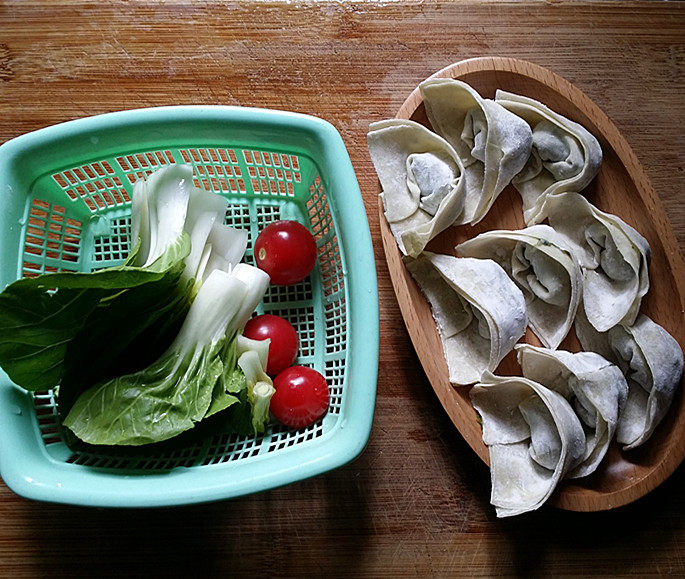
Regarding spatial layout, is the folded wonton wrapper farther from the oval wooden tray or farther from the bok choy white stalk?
the bok choy white stalk

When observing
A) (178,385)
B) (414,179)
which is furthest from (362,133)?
(178,385)

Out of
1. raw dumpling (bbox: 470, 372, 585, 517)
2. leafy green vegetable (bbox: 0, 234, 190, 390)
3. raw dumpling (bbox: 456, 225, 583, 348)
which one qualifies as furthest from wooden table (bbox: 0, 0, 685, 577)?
leafy green vegetable (bbox: 0, 234, 190, 390)

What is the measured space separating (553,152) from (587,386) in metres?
0.39

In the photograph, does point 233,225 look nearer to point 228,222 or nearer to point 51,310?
point 228,222

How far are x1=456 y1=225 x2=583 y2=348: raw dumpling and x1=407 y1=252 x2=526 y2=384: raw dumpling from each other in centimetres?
4

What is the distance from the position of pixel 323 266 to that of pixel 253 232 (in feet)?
0.44

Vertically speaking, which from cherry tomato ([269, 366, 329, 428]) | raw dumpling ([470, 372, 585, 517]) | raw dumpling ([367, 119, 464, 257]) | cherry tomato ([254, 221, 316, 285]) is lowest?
raw dumpling ([470, 372, 585, 517])

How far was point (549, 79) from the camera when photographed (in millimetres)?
1092

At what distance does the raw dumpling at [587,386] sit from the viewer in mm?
1012

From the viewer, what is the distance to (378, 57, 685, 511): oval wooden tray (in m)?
1.02

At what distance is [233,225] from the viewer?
1105 millimetres

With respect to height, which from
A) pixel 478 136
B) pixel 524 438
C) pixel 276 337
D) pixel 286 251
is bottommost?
pixel 524 438

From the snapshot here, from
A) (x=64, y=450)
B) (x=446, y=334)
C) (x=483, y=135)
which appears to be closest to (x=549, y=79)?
(x=483, y=135)

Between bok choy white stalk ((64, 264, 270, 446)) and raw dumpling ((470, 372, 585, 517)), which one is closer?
bok choy white stalk ((64, 264, 270, 446))
